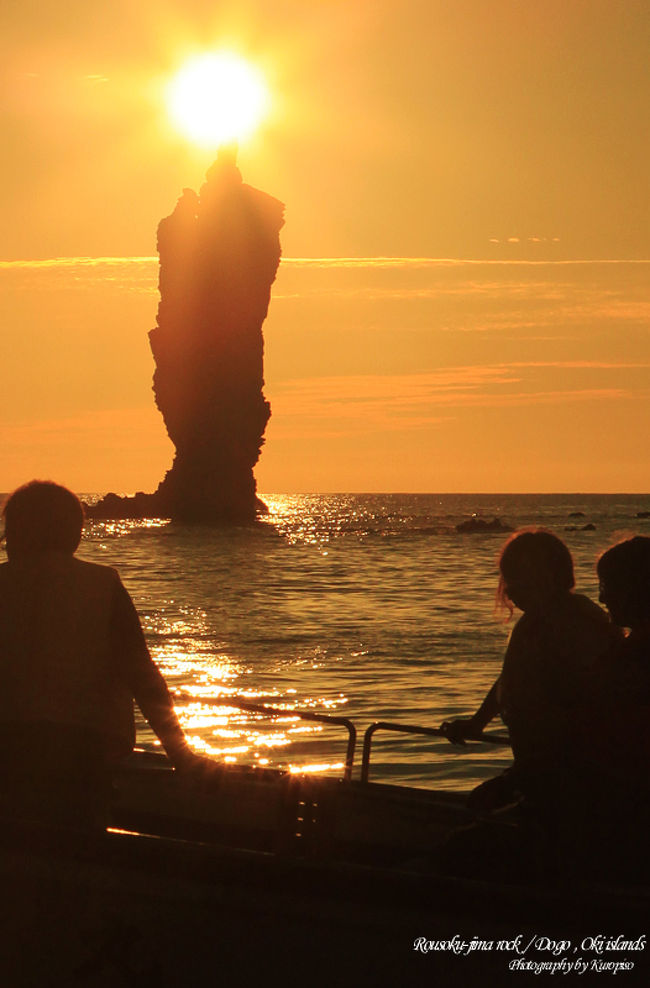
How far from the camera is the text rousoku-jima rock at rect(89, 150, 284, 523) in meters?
94.7

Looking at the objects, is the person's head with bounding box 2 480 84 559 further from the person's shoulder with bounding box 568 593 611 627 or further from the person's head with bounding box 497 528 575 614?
the person's shoulder with bounding box 568 593 611 627

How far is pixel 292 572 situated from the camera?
5112 cm

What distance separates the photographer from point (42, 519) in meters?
4.47

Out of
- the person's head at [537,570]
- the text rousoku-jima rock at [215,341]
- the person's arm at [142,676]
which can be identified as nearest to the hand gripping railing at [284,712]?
the person's head at [537,570]

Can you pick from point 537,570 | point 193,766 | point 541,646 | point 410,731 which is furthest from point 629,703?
point 410,731

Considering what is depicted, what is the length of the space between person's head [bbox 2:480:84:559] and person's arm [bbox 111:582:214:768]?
0.82 ft

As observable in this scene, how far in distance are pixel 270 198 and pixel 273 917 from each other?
335 ft

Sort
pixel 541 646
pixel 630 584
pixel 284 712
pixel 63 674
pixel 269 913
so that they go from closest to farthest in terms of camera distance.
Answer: pixel 269 913
pixel 630 584
pixel 63 674
pixel 541 646
pixel 284 712

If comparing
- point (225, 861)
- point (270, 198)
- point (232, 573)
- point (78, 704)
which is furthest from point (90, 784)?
point (270, 198)

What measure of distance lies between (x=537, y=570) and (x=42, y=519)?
5.81 ft

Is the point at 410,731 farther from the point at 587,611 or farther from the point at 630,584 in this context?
the point at 630,584

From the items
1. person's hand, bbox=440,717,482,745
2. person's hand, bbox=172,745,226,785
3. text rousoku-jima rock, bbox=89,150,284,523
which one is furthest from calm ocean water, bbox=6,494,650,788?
text rousoku-jima rock, bbox=89,150,284,523

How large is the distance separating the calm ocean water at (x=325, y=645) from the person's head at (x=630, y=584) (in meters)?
0.47

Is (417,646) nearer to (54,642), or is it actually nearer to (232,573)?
(54,642)
